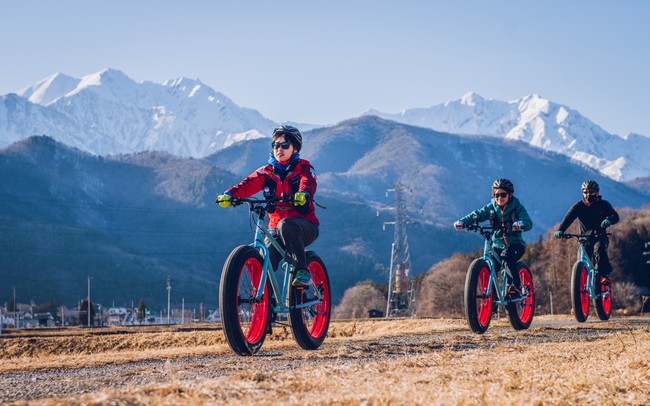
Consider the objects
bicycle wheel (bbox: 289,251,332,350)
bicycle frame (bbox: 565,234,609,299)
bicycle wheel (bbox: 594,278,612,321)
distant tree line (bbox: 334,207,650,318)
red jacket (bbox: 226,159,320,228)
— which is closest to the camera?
red jacket (bbox: 226,159,320,228)

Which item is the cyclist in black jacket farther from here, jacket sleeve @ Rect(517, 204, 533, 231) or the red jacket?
the red jacket

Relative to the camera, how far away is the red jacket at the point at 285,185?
13.0 m

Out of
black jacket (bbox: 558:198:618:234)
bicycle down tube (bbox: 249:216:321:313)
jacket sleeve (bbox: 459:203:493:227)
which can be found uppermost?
black jacket (bbox: 558:198:618:234)

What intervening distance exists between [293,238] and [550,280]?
106 m

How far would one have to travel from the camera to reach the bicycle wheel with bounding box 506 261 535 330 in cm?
1874

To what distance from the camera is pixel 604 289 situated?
2334cm

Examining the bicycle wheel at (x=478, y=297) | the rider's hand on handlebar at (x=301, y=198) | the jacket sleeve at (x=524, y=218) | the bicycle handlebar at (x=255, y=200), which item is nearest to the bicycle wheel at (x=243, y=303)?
the bicycle handlebar at (x=255, y=200)

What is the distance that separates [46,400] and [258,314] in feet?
18.2

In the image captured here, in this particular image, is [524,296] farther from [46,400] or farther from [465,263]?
[465,263]

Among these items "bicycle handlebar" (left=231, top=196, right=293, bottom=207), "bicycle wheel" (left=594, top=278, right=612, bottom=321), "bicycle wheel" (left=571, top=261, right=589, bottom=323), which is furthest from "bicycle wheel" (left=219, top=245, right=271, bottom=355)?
"bicycle wheel" (left=594, top=278, right=612, bottom=321)

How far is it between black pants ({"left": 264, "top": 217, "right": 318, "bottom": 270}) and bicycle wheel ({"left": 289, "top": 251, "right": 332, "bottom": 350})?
46cm

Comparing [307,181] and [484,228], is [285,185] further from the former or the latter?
[484,228]

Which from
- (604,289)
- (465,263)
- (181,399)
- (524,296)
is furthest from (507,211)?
(465,263)

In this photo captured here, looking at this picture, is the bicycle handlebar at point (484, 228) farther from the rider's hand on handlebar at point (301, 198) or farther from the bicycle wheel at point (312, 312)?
the rider's hand on handlebar at point (301, 198)
